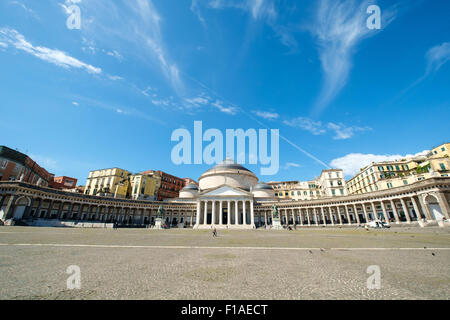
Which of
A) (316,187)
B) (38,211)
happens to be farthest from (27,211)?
(316,187)

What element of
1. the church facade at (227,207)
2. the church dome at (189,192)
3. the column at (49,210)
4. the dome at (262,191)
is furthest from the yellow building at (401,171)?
the column at (49,210)

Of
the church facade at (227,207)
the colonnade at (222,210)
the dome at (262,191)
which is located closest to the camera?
the church facade at (227,207)

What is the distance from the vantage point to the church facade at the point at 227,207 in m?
36.4

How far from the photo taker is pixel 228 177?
6900 centimetres

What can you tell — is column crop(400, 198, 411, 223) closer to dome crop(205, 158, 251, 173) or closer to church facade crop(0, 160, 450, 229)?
church facade crop(0, 160, 450, 229)

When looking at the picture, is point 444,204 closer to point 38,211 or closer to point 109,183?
point 38,211

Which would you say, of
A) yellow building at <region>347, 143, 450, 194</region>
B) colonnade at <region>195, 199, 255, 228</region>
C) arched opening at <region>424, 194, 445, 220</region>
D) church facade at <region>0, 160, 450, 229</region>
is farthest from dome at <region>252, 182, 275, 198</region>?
arched opening at <region>424, 194, 445, 220</region>

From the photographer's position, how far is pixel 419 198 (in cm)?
3606

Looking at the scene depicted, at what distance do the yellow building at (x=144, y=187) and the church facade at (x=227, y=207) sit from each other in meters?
6.01

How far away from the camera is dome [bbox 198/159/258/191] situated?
68.5 metres

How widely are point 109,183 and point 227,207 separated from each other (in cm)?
4123

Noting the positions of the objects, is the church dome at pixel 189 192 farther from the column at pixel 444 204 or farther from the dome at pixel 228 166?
the column at pixel 444 204
